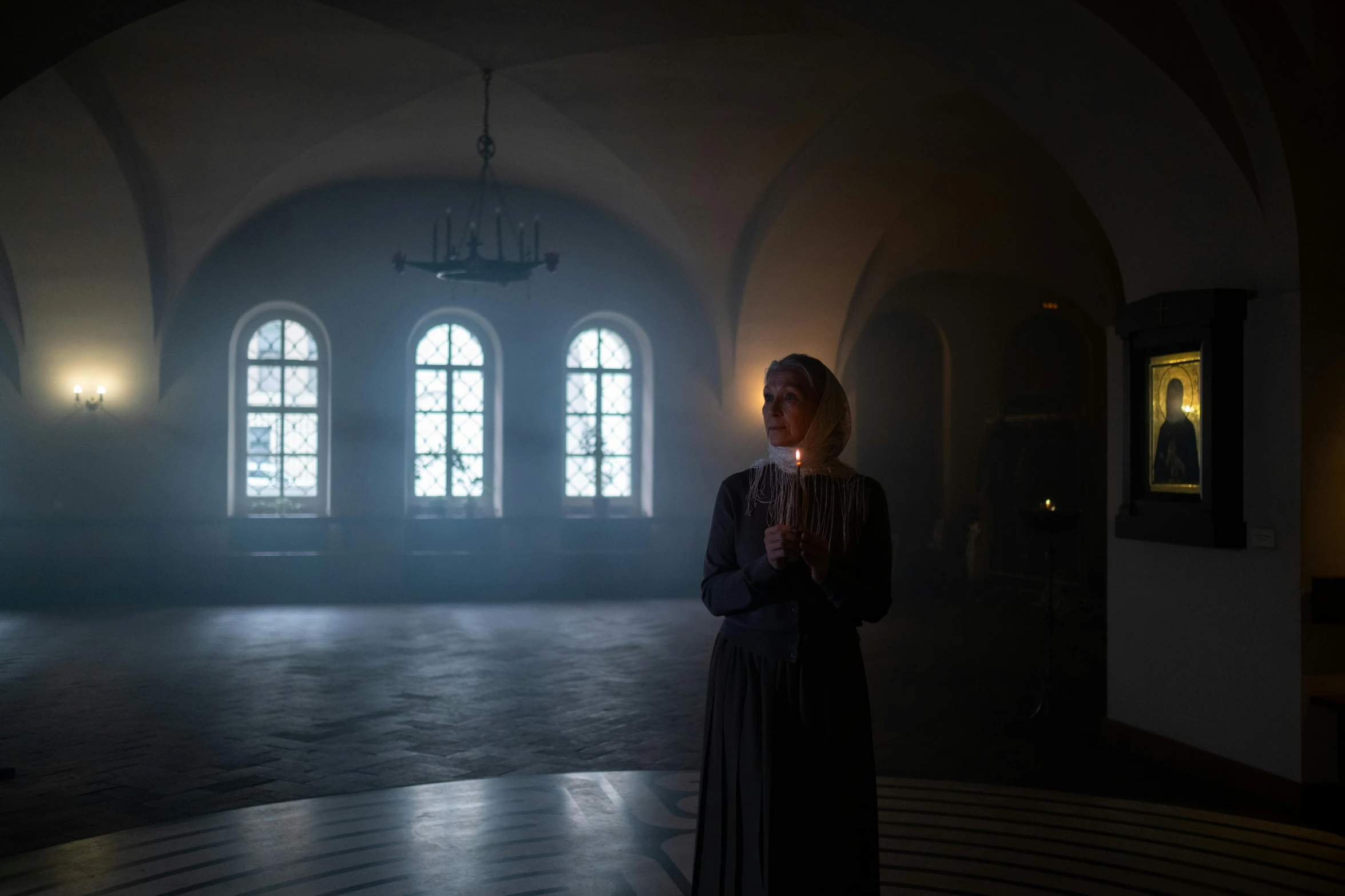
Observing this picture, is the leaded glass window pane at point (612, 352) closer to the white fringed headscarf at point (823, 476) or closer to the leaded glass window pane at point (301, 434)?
the leaded glass window pane at point (301, 434)

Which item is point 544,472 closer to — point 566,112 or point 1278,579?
point 566,112

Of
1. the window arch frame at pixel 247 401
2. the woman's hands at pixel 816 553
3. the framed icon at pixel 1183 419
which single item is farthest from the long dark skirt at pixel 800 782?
the window arch frame at pixel 247 401

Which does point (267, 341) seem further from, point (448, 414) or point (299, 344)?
point (448, 414)

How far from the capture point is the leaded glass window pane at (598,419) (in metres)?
12.7

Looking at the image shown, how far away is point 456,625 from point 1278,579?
7.07 m

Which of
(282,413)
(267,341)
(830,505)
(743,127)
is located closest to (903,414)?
(743,127)

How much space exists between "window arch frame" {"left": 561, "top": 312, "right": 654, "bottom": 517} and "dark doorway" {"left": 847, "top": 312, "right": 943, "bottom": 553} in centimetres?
264

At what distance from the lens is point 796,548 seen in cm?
235

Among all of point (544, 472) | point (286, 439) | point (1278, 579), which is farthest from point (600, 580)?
point (1278, 579)

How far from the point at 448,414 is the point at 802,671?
407 inches

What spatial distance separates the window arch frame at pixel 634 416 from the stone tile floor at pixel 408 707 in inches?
100

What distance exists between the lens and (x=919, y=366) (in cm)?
1330

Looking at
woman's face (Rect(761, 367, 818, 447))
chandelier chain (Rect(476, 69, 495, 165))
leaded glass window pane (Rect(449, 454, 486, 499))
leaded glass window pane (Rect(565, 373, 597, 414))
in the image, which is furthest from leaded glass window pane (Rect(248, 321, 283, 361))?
woman's face (Rect(761, 367, 818, 447))

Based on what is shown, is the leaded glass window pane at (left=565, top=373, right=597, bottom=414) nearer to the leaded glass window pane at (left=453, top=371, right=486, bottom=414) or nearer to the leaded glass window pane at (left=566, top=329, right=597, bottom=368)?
the leaded glass window pane at (left=566, top=329, right=597, bottom=368)
